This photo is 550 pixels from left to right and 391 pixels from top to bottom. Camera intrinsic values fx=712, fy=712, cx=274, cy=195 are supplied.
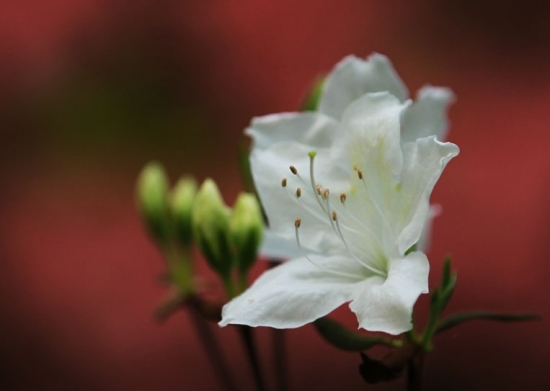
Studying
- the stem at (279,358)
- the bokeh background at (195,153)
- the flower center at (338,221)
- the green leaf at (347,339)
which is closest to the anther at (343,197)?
the flower center at (338,221)

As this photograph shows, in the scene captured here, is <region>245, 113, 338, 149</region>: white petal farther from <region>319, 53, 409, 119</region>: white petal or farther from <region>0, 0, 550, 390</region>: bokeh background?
<region>0, 0, 550, 390</region>: bokeh background

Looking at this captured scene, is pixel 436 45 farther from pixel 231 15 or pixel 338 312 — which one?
pixel 338 312

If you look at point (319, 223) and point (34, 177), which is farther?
point (34, 177)

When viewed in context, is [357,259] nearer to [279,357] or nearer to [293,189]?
[293,189]

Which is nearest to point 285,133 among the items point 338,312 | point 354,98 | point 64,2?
point 354,98

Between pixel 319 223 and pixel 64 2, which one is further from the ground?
pixel 64 2

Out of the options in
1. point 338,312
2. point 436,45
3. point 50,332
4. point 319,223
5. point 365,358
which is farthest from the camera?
point 436,45

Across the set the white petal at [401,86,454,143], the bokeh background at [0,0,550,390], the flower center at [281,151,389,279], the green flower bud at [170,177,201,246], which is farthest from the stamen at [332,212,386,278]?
the bokeh background at [0,0,550,390]

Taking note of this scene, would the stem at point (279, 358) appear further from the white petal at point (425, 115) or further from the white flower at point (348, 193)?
the white petal at point (425, 115)
